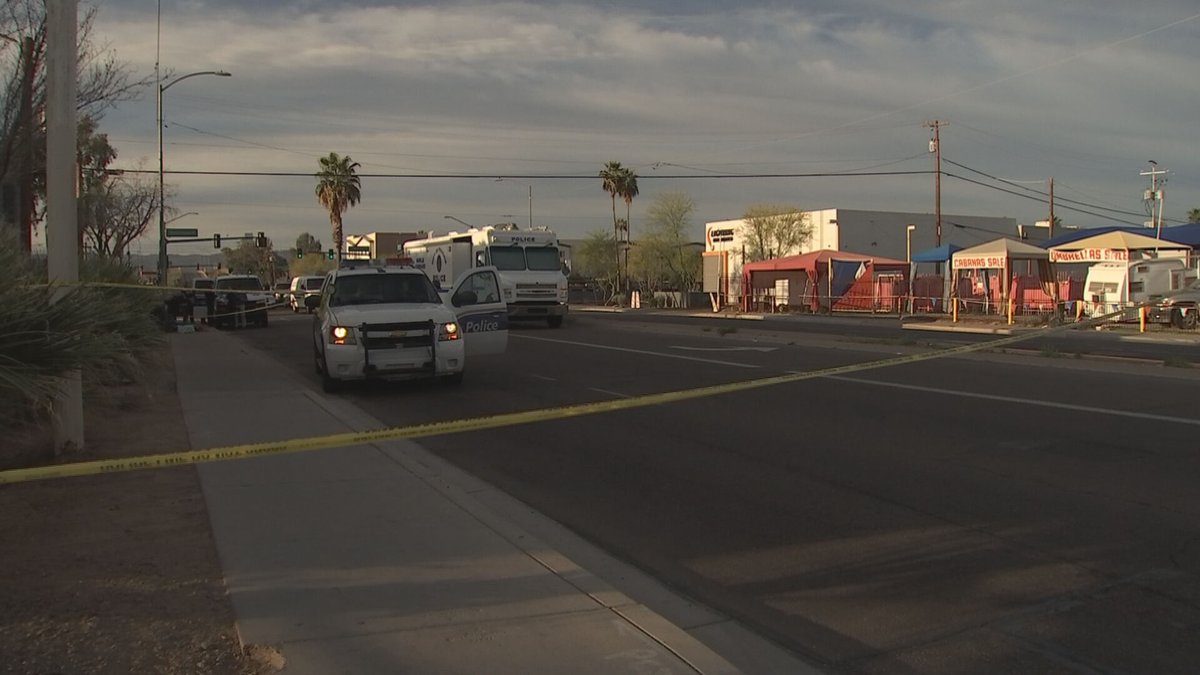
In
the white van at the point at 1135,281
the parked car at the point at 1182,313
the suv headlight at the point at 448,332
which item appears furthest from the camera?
the white van at the point at 1135,281

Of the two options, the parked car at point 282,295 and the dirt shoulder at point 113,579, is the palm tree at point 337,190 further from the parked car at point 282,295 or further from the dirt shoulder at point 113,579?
the dirt shoulder at point 113,579

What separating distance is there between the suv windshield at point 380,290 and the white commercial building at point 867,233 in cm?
5239

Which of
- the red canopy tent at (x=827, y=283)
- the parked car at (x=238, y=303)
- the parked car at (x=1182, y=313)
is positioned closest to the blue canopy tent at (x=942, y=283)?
the red canopy tent at (x=827, y=283)

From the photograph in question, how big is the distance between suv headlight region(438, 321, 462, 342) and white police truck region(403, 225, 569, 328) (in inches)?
647

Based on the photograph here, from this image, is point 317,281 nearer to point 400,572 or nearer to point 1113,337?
point 1113,337

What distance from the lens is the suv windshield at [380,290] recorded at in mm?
14711

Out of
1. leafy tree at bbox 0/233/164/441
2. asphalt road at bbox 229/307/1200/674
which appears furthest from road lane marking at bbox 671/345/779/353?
leafy tree at bbox 0/233/164/441

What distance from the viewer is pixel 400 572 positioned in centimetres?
548

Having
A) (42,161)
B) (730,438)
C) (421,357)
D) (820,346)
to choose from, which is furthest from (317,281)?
(730,438)

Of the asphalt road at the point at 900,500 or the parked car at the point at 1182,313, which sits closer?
the asphalt road at the point at 900,500

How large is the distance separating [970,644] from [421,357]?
10.0 metres

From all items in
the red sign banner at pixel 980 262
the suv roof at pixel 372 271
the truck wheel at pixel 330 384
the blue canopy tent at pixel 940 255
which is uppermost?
the blue canopy tent at pixel 940 255

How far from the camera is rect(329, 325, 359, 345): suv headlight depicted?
1341 centimetres

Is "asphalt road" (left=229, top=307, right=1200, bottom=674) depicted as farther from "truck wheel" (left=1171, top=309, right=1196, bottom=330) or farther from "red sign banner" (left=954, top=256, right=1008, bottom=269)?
"red sign banner" (left=954, top=256, right=1008, bottom=269)
